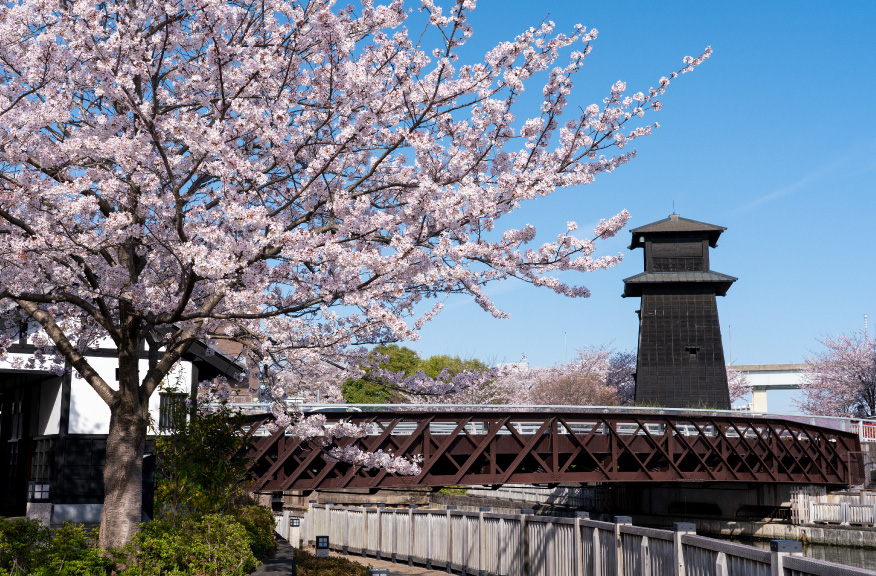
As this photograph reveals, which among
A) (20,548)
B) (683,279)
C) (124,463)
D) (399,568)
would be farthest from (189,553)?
(683,279)

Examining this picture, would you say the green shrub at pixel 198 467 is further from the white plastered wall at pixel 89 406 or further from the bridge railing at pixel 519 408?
the white plastered wall at pixel 89 406

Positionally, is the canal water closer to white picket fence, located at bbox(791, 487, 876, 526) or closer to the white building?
white picket fence, located at bbox(791, 487, 876, 526)

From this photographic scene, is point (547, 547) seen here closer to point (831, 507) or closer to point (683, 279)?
point (831, 507)

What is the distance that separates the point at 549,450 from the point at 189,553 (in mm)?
23984

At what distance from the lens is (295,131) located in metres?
11.0

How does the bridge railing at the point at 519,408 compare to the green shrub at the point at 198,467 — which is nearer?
the green shrub at the point at 198,467

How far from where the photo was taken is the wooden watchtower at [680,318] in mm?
57344

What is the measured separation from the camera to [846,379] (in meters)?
68.0

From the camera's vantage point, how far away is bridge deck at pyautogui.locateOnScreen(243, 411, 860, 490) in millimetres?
29172

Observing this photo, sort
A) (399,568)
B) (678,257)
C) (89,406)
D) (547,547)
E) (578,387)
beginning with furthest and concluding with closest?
(578,387), (678,257), (89,406), (399,568), (547,547)

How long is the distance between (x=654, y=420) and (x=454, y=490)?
2503 cm

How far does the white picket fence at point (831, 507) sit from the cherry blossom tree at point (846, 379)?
24.9 m

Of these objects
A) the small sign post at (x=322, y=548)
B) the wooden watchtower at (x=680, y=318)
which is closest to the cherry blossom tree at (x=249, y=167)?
the small sign post at (x=322, y=548)

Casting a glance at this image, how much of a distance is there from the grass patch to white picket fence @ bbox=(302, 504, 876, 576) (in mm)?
2323
